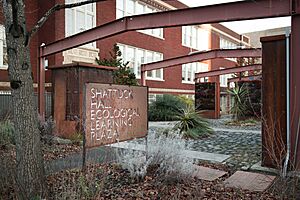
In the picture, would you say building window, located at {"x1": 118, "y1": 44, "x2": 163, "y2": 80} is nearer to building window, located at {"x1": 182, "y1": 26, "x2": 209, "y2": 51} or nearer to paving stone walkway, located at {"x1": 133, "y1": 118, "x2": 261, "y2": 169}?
building window, located at {"x1": 182, "y1": 26, "x2": 209, "y2": 51}

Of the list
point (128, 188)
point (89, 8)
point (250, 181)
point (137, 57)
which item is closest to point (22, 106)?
point (128, 188)

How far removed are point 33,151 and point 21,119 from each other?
472mm

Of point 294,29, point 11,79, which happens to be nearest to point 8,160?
point 11,79

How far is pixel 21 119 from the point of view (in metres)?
4.08

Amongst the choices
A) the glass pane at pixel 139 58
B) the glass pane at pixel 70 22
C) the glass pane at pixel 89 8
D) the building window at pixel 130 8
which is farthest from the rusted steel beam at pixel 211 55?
the building window at pixel 130 8

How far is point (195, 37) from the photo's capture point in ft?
104

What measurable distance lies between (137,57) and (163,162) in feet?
61.1

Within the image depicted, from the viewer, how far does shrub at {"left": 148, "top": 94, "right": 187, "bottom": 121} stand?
18109 mm

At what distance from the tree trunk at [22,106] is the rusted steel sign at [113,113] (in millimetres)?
892

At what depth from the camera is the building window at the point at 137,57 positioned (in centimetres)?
2189

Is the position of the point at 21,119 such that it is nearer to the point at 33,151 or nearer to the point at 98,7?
the point at 33,151

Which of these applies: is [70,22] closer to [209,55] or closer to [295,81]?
[209,55]

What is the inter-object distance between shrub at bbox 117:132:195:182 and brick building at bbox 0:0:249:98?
25.3 ft

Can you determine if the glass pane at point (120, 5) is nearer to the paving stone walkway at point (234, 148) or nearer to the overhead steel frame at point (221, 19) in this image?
the overhead steel frame at point (221, 19)
